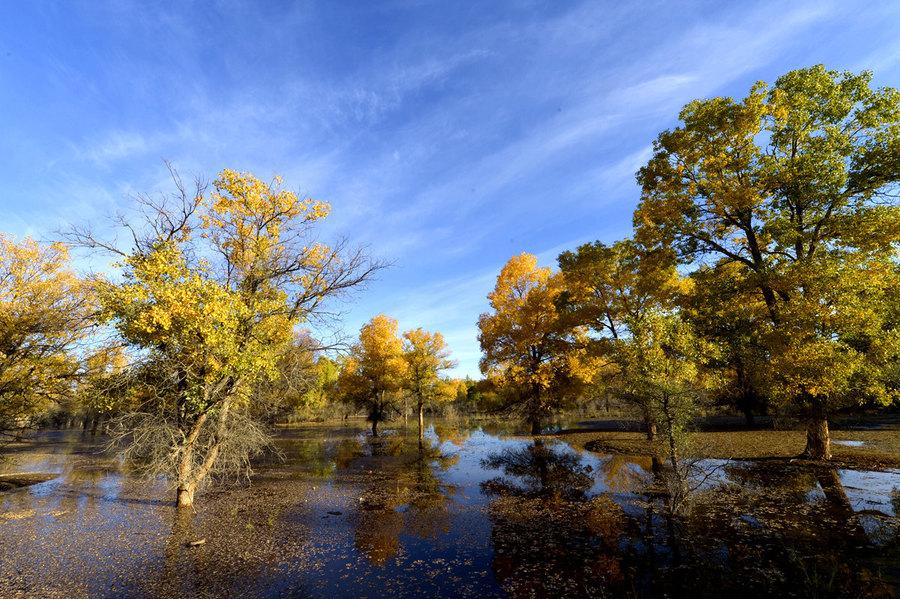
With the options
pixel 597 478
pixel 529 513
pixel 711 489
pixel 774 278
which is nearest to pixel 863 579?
pixel 711 489

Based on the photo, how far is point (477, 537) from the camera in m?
9.20

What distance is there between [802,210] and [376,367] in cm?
2982

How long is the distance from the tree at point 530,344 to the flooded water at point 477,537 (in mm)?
11319

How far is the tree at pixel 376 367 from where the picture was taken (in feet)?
112

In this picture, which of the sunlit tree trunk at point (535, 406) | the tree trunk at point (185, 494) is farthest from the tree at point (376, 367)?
the tree trunk at point (185, 494)

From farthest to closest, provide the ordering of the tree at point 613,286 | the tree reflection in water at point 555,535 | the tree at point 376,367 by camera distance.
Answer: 1. the tree at point 376,367
2. the tree at point 613,286
3. the tree reflection in water at point 555,535

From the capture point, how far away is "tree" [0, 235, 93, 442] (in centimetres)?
1465

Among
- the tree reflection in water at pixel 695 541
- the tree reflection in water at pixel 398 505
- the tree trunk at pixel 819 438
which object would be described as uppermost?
the tree trunk at pixel 819 438

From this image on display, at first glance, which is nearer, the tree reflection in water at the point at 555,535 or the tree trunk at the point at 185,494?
the tree reflection in water at the point at 555,535

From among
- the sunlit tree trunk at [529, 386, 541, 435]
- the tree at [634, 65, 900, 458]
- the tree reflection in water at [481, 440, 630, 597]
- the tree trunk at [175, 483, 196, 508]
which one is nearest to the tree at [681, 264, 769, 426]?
the tree at [634, 65, 900, 458]

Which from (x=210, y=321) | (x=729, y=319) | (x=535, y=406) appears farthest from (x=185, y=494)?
(x=535, y=406)

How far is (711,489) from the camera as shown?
37.9 ft

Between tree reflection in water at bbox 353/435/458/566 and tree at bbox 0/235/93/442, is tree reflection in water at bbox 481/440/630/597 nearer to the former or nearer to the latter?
tree reflection in water at bbox 353/435/458/566

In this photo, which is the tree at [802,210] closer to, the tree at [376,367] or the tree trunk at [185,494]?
the tree trunk at [185,494]
